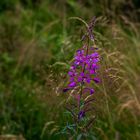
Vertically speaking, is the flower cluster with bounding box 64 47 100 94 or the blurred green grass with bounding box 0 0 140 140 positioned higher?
the blurred green grass with bounding box 0 0 140 140

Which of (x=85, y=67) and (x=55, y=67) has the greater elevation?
(x=55, y=67)

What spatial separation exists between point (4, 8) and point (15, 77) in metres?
1.45

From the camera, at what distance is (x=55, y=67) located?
2992mm

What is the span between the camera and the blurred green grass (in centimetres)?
333

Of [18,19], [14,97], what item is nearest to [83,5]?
[18,19]

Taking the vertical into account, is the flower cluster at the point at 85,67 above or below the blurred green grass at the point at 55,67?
below

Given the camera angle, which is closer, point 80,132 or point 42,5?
point 80,132

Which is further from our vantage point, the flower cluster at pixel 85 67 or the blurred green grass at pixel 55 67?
the blurred green grass at pixel 55 67

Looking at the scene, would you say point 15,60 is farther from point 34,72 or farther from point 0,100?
point 0,100

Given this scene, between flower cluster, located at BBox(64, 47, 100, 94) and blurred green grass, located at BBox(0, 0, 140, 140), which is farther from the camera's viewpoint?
blurred green grass, located at BBox(0, 0, 140, 140)

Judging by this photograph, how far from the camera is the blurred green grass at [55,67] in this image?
3332 millimetres

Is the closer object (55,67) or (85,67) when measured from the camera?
(85,67)

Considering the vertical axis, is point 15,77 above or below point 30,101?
above

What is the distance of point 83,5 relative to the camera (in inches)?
218
